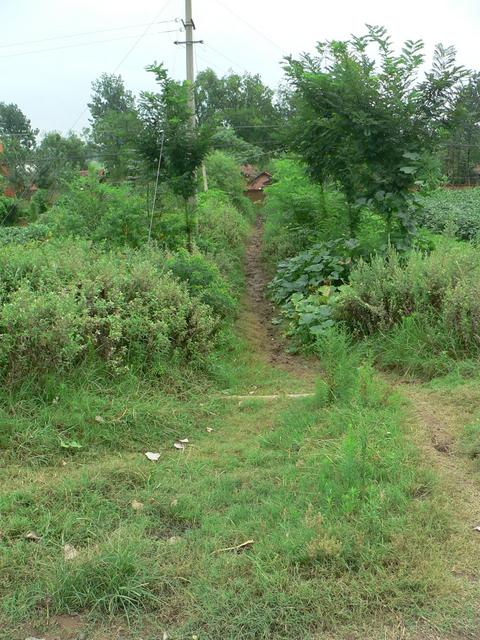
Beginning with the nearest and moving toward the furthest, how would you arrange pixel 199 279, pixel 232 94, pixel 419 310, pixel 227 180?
1. pixel 419 310
2. pixel 199 279
3. pixel 227 180
4. pixel 232 94

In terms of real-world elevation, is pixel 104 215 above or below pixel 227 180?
below

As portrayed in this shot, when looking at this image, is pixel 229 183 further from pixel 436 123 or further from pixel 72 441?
pixel 72 441

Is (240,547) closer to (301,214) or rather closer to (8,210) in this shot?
(301,214)

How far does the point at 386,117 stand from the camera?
7609mm

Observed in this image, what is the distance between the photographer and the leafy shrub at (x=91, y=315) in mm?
4270

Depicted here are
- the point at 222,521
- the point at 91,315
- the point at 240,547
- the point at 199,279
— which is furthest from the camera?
the point at 199,279

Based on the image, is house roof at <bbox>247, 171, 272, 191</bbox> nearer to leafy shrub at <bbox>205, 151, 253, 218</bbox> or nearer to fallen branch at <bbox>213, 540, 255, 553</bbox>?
leafy shrub at <bbox>205, 151, 253, 218</bbox>

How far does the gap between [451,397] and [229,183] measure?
69.9 feet

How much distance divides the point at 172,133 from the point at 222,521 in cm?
698

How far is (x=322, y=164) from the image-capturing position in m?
9.36

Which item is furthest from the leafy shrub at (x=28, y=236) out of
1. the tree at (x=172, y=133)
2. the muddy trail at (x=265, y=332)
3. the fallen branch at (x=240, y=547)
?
the fallen branch at (x=240, y=547)

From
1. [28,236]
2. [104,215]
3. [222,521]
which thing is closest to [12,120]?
[28,236]

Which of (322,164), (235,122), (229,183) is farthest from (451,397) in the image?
(235,122)

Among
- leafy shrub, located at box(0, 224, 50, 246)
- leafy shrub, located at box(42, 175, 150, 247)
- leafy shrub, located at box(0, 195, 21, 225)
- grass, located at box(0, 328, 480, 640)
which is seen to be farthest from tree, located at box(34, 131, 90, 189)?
grass, located at box(0, 328, 480, 640)
